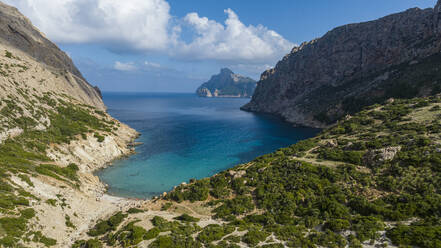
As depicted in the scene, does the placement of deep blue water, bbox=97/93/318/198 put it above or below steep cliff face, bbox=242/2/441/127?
below

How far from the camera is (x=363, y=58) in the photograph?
12962 cm

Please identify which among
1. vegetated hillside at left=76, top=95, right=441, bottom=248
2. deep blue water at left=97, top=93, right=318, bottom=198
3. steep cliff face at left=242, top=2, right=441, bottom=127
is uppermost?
steep cliff face at left=242, top=2, right=441, bottom=127

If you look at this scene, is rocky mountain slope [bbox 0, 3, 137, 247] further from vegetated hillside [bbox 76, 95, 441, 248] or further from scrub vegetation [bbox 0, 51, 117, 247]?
vegetated hillside [bbox 76, 95, 441, 248]

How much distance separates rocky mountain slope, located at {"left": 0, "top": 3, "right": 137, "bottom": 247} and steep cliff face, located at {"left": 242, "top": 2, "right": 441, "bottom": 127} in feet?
328

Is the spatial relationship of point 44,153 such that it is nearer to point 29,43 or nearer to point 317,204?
point 317,204

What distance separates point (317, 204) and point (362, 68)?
133 m

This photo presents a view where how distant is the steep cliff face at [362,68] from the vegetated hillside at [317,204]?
65.4 m

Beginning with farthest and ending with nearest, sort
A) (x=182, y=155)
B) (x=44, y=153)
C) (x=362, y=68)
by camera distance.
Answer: (x=362, y=68) < (x=182, y=155) < (x=44, y=153)

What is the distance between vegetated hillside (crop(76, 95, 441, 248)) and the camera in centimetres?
2003

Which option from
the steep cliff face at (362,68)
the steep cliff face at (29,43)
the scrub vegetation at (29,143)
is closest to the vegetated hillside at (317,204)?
the scrub vegetation at (29,143)

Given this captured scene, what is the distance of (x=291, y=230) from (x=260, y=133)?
278 ft

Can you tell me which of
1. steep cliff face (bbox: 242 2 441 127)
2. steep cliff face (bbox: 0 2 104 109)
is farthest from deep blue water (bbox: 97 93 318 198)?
steep cliff face (bbox: 0 2 104 109)

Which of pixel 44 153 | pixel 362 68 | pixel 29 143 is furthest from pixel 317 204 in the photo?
pixel 362 68

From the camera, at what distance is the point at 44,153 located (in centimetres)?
4725
